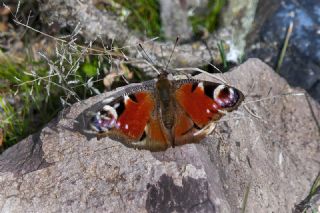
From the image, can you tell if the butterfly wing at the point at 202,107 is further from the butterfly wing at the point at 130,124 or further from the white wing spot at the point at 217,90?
the butterfly wing at the point at 130,124

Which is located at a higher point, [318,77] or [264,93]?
[264,93]

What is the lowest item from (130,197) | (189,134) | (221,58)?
(221,58)

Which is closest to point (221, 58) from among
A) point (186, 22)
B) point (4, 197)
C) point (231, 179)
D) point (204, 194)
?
point (186, 22)

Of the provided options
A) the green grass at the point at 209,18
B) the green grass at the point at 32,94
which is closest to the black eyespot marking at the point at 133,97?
the green grass at the point at 32,94

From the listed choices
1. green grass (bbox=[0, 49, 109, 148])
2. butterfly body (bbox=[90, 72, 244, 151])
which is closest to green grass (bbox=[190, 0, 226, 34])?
green grass (bbox=[0, 49, 109, 148])

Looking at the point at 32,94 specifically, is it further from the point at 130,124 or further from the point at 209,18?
the point at 209,18

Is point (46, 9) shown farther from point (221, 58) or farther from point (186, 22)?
point (221, 58)

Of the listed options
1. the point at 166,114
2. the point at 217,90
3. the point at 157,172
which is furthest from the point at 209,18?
the point at 157,172
